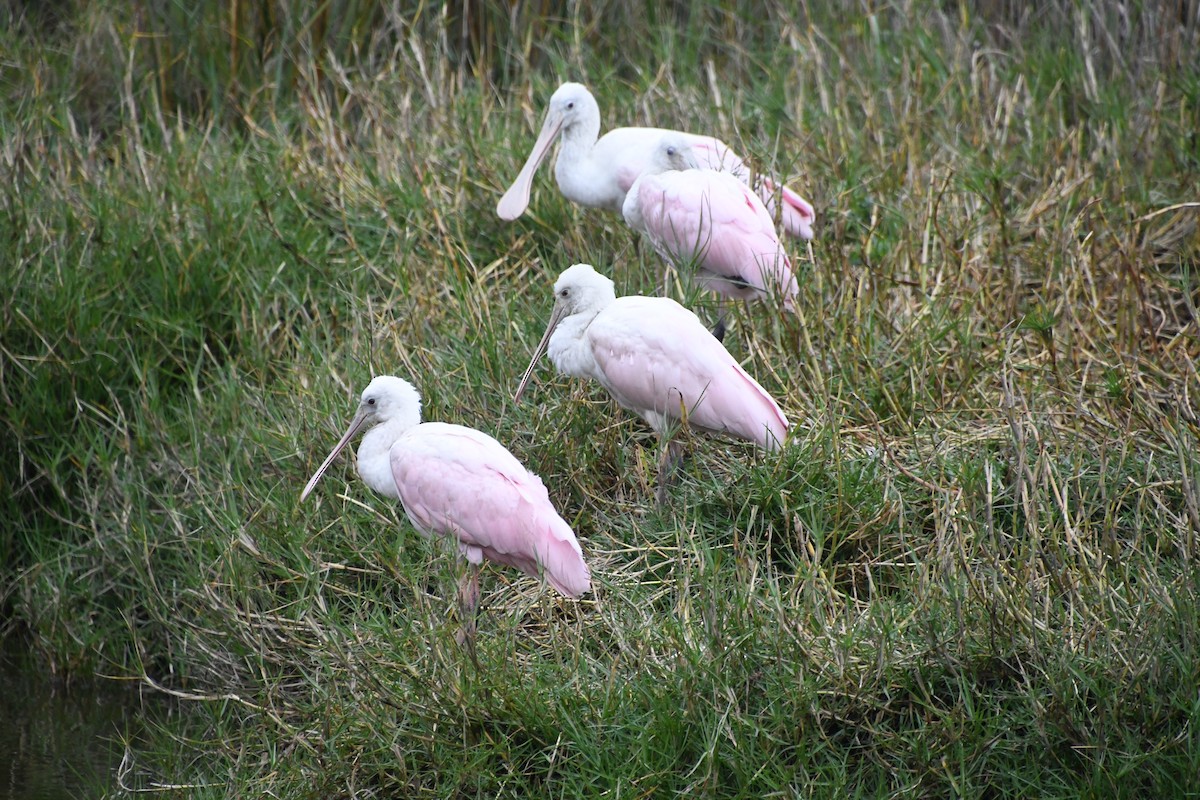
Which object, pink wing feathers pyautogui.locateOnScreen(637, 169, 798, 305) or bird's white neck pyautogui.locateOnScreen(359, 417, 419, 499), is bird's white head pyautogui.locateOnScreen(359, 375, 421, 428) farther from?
pink wing feathers pyautogui.locateOnScreen(637, 169, 798, 305)

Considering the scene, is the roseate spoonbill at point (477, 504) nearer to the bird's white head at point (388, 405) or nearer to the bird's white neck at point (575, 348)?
the bird's white head at point (388, 405)

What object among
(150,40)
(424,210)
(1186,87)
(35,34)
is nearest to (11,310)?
(424,210)

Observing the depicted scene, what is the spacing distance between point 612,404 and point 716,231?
78 cm

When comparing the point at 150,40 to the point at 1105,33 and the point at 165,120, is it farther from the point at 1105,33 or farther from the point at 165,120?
the point at 1105,33

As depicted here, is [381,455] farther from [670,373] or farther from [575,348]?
[670,373]

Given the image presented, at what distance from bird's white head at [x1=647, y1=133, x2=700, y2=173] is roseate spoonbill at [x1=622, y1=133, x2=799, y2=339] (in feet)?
1.06

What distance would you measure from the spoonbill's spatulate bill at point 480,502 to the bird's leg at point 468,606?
3.2 inches

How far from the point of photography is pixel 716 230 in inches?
200

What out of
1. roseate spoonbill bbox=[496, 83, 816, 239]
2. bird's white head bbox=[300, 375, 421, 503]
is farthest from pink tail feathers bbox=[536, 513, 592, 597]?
roseate spoonbill bbox=[496, 83, 816, 239]

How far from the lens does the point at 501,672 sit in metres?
3.52

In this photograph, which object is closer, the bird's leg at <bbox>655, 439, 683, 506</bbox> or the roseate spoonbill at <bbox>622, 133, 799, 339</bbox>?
the bird's leg at <bbox>655, 439, 683, 506</bbox>

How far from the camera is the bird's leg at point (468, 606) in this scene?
3553 millimetres

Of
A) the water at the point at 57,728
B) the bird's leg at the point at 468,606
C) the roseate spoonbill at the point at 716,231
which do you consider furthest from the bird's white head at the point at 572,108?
the water at the point at 57,728

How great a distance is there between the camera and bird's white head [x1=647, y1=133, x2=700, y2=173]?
560cm
